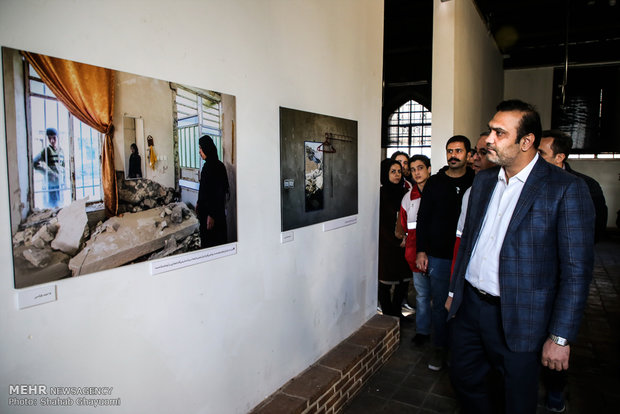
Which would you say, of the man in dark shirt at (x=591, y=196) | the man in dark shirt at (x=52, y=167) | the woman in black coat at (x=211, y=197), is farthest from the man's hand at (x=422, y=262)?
the man in dark shirt at (x=52, y=167)

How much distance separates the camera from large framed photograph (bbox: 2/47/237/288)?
49.6 inches

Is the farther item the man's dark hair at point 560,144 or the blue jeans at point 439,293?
the blue jeans at point 439,293

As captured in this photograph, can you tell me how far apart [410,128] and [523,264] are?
12.3 metres

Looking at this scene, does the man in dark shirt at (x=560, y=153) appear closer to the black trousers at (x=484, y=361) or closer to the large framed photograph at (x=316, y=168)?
the large framed photograph at (x=316, y=168)

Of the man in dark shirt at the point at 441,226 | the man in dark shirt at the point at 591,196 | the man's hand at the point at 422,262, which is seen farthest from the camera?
the man's hand at the point at 422,262

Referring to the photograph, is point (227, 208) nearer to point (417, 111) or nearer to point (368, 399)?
point (368, 399)

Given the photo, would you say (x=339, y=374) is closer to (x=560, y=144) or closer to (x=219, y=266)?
(x=219, y=266)

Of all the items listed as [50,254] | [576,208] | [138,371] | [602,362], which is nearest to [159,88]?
[50,254]

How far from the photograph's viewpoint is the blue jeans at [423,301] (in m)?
3.77

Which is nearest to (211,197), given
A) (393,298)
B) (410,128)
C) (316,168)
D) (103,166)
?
(103,166)

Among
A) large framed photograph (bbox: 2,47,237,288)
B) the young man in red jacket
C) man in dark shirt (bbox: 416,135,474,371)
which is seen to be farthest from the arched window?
large framed photograph (bbox: 2,47,237,288)

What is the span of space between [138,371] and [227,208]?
2.68ft

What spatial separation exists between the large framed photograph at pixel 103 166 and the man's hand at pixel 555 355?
1.65 m

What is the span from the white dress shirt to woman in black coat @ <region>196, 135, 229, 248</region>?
1332mm
